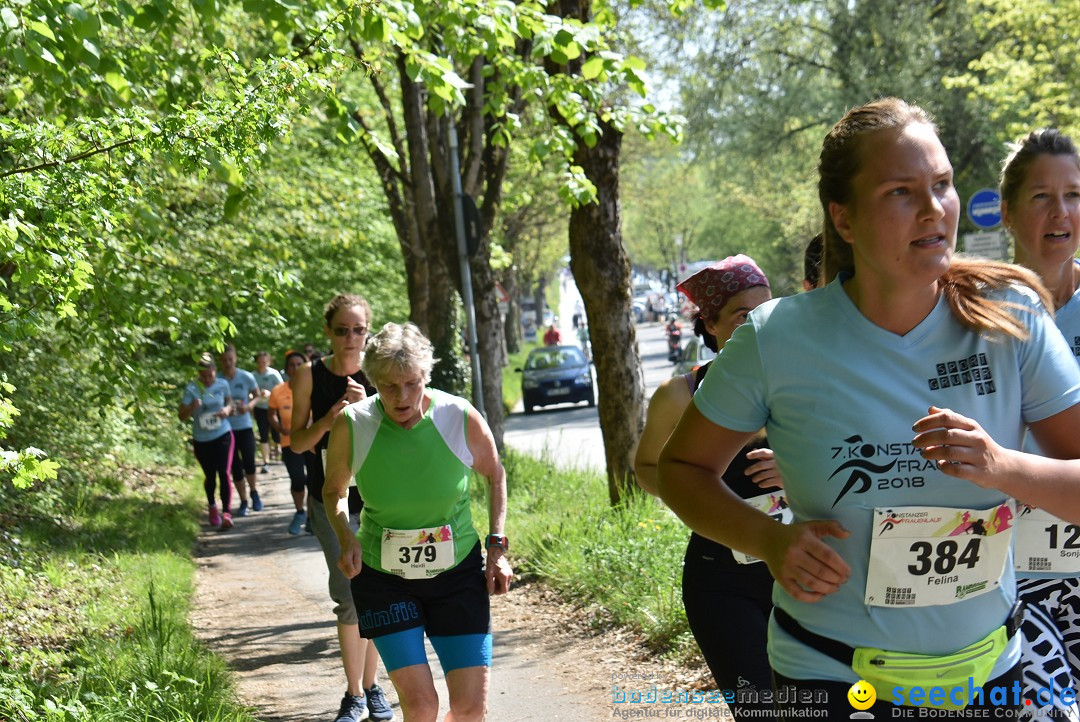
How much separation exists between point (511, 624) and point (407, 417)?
3.95 m

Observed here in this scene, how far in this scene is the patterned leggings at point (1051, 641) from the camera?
2773 millimetres

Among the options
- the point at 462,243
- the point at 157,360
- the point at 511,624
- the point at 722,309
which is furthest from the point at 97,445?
the point at 722,309

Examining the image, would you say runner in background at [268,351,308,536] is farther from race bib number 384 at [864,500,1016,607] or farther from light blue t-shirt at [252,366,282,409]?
race bib number 384 at [864,500,1016,607]

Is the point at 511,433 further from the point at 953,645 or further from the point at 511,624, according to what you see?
the point at 953,645

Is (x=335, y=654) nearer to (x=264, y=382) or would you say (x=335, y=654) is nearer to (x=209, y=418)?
(x=209, y=418)

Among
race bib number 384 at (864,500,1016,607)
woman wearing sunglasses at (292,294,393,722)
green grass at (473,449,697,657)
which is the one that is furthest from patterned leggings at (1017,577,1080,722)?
woman wearing sunglasses at (292,294,393,722)

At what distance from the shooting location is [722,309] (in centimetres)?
443

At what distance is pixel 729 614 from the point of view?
387 cm

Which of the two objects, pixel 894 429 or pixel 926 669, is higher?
pixel 894 429

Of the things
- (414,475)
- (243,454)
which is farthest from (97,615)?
(243,454)

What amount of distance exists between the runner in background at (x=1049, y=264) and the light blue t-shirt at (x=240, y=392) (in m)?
13.0

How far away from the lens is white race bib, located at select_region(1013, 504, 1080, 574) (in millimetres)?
3322

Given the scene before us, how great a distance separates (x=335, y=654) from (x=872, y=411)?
642 centimetres

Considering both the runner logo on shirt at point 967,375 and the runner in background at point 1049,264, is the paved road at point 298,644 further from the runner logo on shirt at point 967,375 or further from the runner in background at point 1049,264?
the runner logo on shirt at point 967,375
